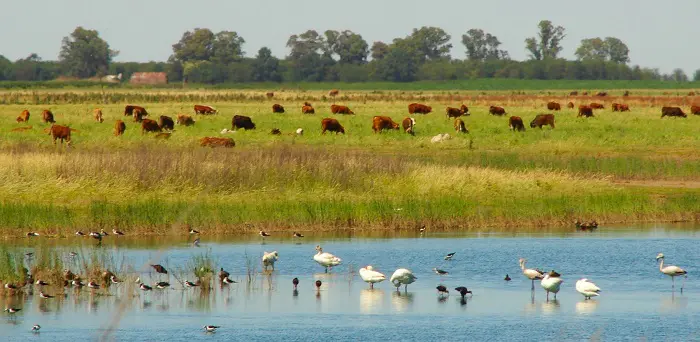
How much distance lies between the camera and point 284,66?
18762 centimetres

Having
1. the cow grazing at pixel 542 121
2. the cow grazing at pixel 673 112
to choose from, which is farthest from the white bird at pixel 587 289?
the cow grazing at pixel 673 112

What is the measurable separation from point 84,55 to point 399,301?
542ft

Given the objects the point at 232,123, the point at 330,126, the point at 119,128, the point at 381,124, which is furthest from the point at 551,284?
the point at 232,123

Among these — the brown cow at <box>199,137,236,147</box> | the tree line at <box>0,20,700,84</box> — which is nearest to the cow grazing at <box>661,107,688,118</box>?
the brown cow at <box>199,137,236,147</box>

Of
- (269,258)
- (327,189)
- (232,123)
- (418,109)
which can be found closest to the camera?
(269,258)

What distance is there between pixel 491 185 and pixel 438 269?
11.2 m

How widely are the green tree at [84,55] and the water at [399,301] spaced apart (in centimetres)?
15592

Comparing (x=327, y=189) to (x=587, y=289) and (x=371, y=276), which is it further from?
(x=587, y=289)

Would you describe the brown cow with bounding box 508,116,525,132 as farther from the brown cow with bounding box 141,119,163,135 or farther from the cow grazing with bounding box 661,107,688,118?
the brown cow with bounding box 141,119,163,135

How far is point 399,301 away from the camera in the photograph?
1916 centimetres

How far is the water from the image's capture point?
16.6 meters

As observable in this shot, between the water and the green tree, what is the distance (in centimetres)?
15592

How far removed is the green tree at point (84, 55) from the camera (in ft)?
582

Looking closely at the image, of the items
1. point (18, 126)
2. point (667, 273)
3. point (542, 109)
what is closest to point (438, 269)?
point (667, 273)
